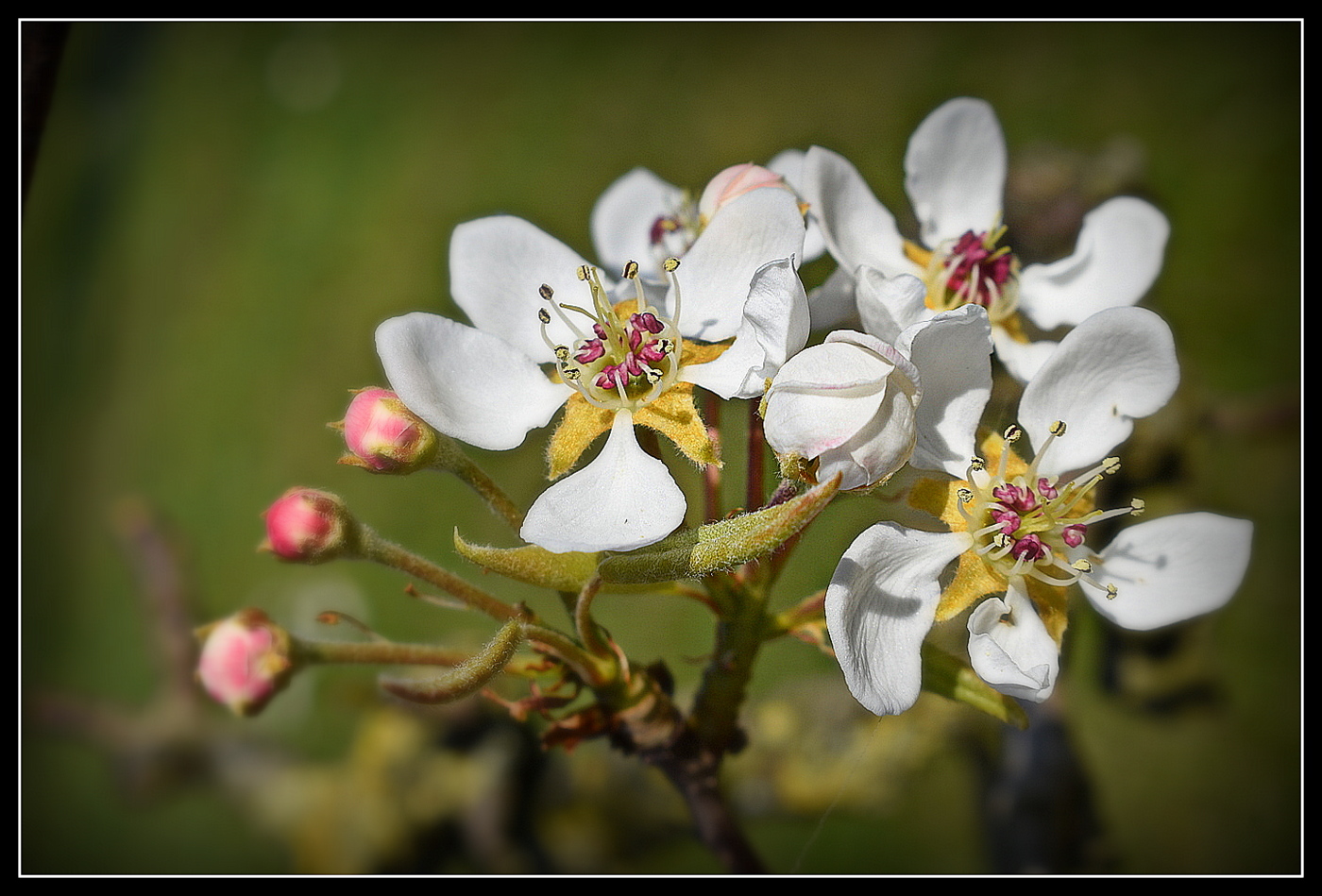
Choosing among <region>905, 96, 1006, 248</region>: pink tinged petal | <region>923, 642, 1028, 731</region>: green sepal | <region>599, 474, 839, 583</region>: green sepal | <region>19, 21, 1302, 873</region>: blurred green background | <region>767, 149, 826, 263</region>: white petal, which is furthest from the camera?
<region>19, 21, 1302, 873</region>: blurred green background

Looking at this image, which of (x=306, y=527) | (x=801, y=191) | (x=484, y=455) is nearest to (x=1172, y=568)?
(x=801, y=191)

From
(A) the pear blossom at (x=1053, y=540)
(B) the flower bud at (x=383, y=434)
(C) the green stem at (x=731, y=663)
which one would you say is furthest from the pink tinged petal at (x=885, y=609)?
(B) the flower bud at (x=383, y=434)

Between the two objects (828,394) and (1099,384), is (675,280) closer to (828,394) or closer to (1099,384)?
(828,394)

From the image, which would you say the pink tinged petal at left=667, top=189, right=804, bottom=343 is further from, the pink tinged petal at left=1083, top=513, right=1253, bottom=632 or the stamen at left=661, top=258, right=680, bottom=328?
the pink tinged petal at left=1083, top=513, right=1253, bottom=632

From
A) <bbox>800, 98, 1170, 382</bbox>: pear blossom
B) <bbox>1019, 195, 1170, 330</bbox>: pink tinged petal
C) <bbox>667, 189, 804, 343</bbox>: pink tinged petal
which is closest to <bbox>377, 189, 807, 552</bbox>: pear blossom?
<bbox>667, 189, 804, 343</bbox>: pink tinged petal

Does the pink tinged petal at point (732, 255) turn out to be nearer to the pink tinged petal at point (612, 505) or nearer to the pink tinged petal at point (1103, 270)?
the pink tinged petal at point (612, 505)

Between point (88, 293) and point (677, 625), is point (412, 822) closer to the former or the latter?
point (677, 625)
